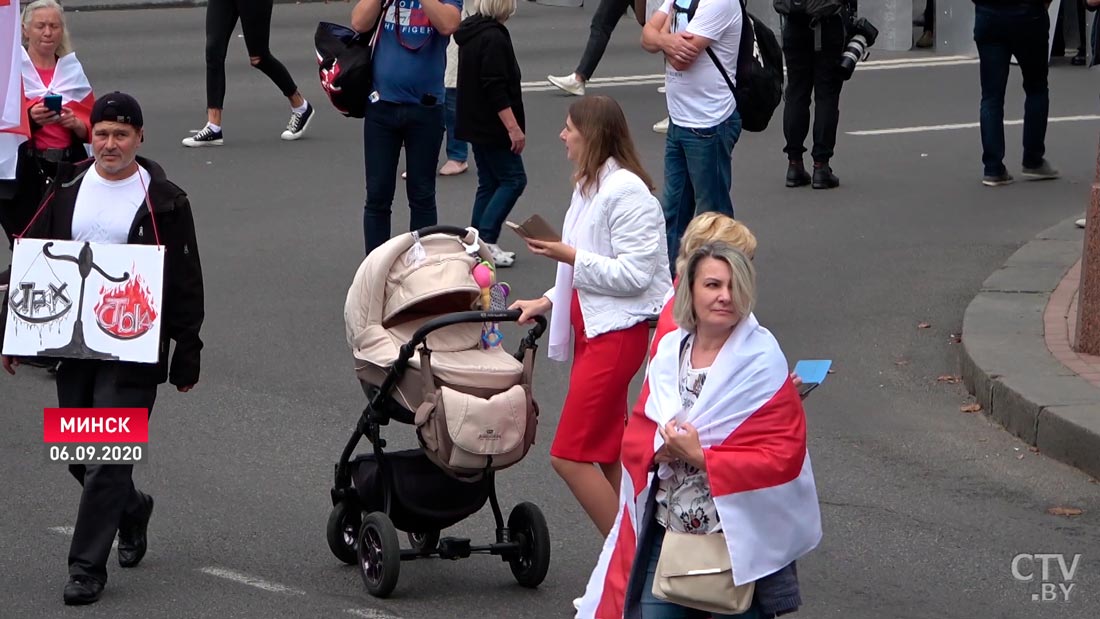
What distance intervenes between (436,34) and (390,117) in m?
0.56

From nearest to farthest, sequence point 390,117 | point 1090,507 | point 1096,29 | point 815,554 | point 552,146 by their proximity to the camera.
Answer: point 815,554 → point 1090,507 → point 390,117 → point 1096,29 → point 552,146

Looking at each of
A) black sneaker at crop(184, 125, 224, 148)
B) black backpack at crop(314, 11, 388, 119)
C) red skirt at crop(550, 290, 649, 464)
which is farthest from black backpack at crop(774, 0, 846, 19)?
red skirt at crop(550, 290, 649, 464)

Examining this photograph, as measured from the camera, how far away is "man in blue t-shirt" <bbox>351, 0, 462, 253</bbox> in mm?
9656

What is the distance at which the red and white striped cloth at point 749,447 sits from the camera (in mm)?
4621

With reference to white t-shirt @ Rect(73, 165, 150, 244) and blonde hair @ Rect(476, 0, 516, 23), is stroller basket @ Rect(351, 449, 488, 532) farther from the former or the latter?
blonde hair @ Rect(476, 0, 516, 23)

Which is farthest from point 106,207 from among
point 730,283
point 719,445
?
point 719,445

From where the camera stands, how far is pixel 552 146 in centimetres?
1441

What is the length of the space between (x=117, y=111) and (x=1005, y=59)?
823cm

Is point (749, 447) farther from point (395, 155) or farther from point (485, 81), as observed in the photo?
point (485, 81)

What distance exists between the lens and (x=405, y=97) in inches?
381

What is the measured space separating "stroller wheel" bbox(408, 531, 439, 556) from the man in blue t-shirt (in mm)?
3540

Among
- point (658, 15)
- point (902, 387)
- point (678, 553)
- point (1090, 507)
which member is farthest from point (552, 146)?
point (678, 553)

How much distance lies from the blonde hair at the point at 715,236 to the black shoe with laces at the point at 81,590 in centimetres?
249

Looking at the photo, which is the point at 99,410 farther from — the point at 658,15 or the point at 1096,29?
the point at 1096,29
